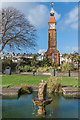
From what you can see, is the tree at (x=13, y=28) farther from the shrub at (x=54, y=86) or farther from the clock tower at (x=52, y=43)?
the clock tower at (x=52, y=43)

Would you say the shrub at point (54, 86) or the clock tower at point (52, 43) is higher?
the clock tower at point (52, 43)

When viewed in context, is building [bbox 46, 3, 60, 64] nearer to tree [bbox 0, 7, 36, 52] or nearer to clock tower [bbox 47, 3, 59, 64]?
clock tower [bbox 47, 3, 59, 64]

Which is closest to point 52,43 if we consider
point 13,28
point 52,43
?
point 52,43

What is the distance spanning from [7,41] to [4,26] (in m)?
1.06

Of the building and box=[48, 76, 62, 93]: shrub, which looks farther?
the building

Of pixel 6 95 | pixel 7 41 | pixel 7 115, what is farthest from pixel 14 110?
pixel 7 41

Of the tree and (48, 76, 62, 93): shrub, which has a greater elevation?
the tree

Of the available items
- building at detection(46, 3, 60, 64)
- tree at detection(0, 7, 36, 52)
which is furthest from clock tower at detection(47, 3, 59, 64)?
tree at detection(0, 7, 36, 52)

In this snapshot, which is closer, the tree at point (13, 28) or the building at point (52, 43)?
the tree at point (13, 28)

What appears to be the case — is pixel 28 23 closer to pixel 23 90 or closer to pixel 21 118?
pixel 23 90

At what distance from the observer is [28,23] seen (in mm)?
9555

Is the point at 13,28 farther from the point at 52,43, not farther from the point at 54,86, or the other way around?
the point at 52,43

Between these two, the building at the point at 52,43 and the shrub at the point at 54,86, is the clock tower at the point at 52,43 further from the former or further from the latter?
the shrub at the point at 54,86

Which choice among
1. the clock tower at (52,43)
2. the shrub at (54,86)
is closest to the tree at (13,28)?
the shrub at (54,86)
